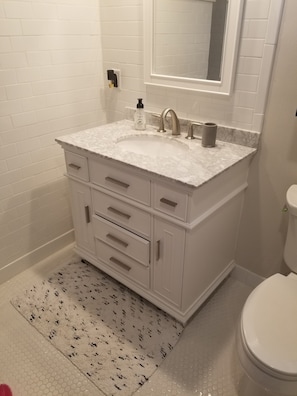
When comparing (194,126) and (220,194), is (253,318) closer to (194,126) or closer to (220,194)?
(220,194)

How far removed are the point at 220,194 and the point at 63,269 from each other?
1.17 m

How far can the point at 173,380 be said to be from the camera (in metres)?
1.35

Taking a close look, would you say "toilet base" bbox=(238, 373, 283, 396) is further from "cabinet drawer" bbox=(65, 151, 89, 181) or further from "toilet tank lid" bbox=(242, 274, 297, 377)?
"cabinet drawer" bbox=(65, 151, 89, 181)

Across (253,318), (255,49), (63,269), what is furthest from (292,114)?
(63,269)

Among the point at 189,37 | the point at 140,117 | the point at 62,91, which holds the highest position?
the point at 189,37

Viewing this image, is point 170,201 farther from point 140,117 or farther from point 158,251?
point 140,117

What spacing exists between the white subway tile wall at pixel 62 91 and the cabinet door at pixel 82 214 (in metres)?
0.27

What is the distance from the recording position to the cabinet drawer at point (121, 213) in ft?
4.81

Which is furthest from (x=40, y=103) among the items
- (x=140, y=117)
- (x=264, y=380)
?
(x=264, y=380)

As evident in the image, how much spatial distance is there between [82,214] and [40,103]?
699mm

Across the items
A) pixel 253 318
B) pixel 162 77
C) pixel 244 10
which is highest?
pixel 244 10

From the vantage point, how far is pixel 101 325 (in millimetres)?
1608

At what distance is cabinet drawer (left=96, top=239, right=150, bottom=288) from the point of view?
162 centimetres

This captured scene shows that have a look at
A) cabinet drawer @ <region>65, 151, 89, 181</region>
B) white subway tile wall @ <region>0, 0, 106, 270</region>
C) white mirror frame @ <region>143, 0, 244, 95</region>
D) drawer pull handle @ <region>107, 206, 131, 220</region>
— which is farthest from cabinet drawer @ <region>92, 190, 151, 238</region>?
white mirror frame @ <region>143, 0, 244, 95</region>
